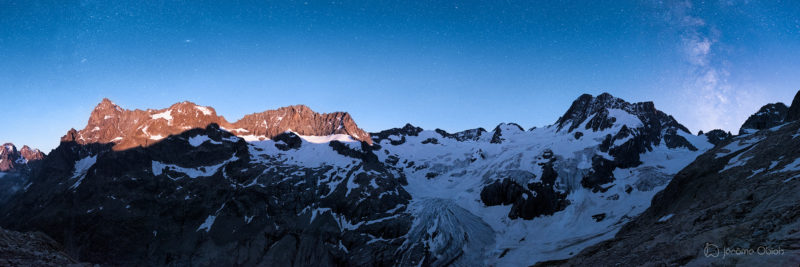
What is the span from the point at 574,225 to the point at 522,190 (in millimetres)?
35834

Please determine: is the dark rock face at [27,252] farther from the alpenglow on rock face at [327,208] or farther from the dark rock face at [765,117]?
the dark rock face at [765,117]

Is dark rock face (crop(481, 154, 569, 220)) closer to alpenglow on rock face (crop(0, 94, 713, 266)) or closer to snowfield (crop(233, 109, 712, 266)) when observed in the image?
alpenglow on rock face (crop(0, 94, 713, 266))

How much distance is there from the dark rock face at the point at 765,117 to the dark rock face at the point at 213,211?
167 m

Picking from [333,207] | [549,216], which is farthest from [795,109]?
[333,207]

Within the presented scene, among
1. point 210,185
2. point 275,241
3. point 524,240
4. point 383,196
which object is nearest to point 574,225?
point 524,240

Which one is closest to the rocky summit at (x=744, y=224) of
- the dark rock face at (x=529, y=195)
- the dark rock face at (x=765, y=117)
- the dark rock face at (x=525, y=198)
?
the dark rock face at (x=525, y=198)

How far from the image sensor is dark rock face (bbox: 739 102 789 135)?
16725 cm

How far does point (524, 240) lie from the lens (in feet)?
449

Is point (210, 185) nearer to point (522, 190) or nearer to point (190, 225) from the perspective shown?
point (190, 225)

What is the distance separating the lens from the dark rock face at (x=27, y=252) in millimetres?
22709

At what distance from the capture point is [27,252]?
2519 cm

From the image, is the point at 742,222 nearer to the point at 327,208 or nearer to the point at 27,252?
the point at 27,252

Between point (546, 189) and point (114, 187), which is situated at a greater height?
point (114, 187)

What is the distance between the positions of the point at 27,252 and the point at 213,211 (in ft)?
498
